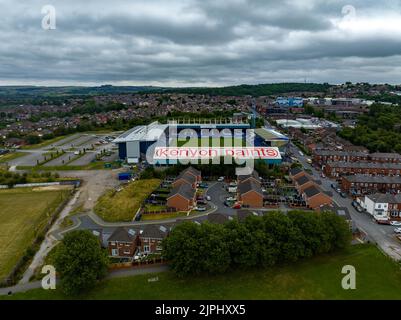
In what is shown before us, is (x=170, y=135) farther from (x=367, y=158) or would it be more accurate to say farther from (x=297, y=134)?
(x=367, y=158)

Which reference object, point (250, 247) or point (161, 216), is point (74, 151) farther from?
point (250, 247)

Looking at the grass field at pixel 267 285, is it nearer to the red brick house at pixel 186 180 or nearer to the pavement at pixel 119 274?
the pavement at pixel 119 274

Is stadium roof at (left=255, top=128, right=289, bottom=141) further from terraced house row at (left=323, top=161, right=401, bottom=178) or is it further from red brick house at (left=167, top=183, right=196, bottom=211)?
red brick house at (left=167, top=183, right=196, bottom=211)

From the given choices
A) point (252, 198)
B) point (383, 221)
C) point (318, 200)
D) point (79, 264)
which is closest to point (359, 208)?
point (383, 221)

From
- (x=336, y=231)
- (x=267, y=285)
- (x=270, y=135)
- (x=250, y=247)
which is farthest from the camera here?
(x=270, y=135)

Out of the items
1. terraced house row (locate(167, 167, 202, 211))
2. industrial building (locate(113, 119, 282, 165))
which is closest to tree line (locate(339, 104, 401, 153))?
industrial building (locate(113, 119, 282, 165))

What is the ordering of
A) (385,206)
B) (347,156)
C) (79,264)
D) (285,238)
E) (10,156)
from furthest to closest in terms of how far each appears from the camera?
(10,156)
(347,156)
(385,206)
(285,238)
(79,264)
